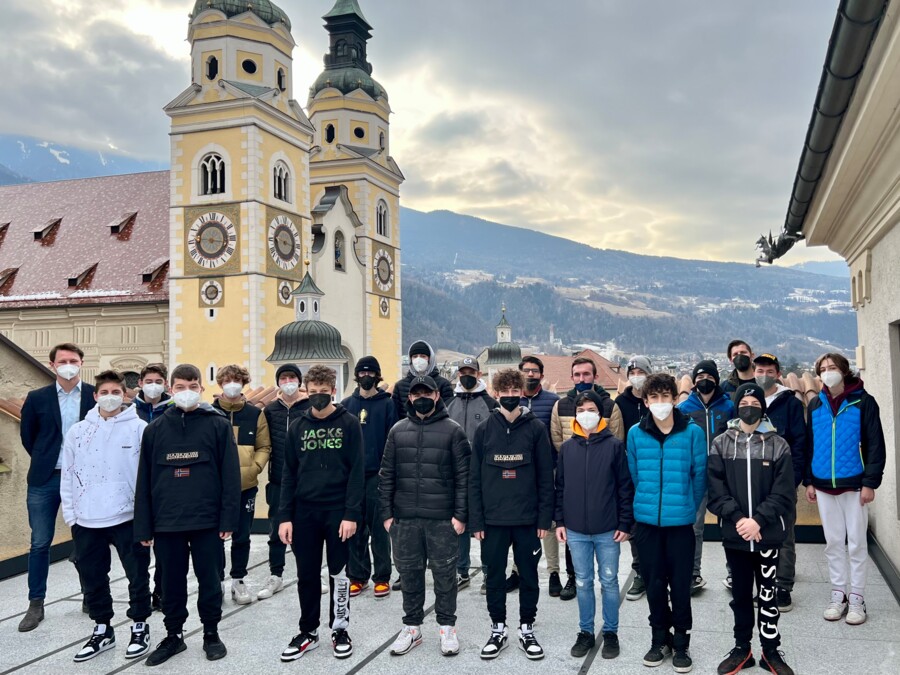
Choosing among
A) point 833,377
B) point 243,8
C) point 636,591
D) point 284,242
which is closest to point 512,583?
point 636,591

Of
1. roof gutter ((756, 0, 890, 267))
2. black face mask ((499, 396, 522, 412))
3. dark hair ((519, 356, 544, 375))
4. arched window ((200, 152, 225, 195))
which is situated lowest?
black face mask ((499, 396, 522, 412))

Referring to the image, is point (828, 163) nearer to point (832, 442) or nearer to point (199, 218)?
point (832, 442)

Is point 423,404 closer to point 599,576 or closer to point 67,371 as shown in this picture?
point 599,576

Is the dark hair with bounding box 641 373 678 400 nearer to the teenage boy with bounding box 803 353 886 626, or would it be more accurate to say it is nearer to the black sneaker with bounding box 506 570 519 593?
the teenage boy with bounding box 803 353 886 626

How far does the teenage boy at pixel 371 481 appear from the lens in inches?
268

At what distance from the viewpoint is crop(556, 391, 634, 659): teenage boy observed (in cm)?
521

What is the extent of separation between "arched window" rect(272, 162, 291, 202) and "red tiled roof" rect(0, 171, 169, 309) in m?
6.15

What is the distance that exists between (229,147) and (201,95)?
2.54 meters

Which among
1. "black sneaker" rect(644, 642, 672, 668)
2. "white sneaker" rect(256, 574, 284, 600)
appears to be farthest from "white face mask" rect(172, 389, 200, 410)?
"black sneaker" rect(644, 642, 672, 668)

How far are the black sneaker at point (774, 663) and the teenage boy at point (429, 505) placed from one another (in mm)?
2024

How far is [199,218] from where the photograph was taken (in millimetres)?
31984

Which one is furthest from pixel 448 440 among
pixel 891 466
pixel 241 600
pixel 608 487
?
pixel 891 466

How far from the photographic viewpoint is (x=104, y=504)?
218 inches

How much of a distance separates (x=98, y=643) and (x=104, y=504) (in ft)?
3.15
